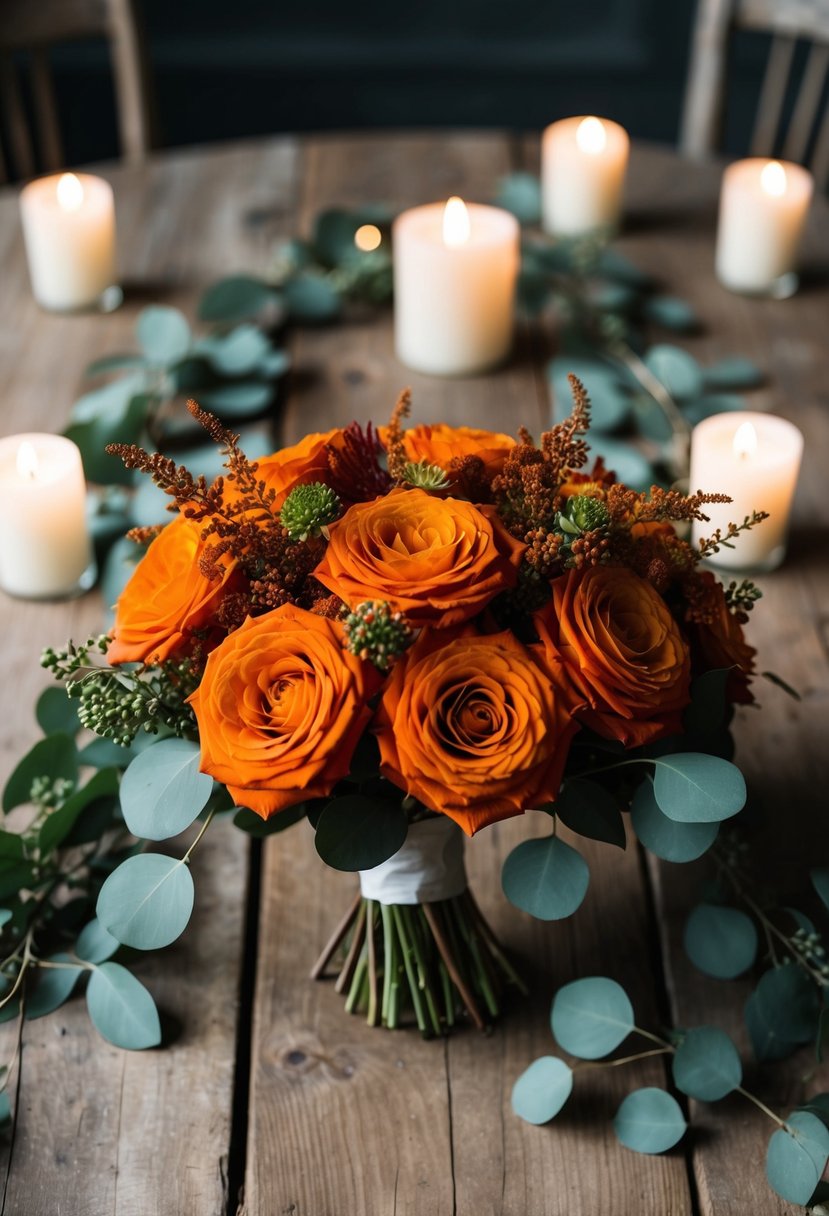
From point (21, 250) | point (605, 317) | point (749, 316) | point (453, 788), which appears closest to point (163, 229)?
point (21, 250)

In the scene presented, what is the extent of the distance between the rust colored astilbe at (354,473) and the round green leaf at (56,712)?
0.29 m

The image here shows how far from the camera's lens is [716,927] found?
775mm

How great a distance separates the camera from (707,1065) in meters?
0.71

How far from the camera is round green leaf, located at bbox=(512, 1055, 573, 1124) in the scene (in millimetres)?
696

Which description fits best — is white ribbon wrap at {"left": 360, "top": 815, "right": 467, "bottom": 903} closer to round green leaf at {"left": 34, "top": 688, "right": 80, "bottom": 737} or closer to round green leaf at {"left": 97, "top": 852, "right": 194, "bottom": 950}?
round green leaf at {"left": 97, "top": 852, "right": 194, "bottom": 950}

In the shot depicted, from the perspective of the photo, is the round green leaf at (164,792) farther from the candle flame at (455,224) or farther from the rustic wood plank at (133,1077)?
the candle flame at (455,224)

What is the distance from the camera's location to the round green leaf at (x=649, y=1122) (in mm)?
687

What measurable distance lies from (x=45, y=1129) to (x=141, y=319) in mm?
831

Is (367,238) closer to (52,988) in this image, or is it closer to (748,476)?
(748,476)

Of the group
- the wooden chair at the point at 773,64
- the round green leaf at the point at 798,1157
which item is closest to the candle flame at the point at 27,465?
the round green leaf at the point at 798,1157

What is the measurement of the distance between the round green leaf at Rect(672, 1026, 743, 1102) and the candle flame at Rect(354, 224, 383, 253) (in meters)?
1.00

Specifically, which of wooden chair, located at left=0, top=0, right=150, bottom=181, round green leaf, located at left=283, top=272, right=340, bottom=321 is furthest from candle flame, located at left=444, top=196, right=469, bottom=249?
wooden chair, located at left=0, top=0, right=150, bottom=181

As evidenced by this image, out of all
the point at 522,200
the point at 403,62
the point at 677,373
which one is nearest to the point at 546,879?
the point at 677,373

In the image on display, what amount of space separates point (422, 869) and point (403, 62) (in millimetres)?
2496
